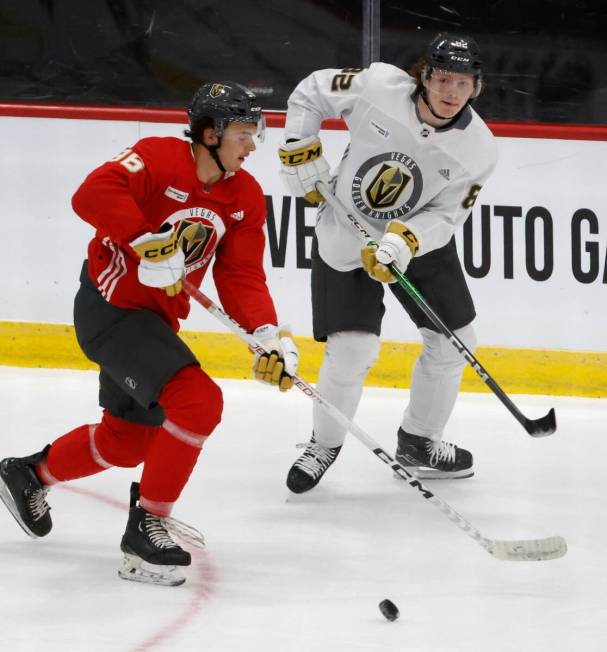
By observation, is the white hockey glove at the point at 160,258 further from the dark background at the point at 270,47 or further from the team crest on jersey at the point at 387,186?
the dark background at the point at 270,47

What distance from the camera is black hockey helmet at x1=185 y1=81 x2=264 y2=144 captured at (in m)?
2.67

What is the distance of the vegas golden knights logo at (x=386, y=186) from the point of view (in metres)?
3.24

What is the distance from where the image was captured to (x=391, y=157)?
323 cm

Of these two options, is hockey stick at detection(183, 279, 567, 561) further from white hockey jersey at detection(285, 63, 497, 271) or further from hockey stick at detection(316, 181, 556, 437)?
white hockey jersey at detection(285, 63, 497, 271)

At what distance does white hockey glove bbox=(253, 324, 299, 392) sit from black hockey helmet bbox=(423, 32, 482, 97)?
0.76 meters

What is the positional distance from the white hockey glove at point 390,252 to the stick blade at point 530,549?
2.32 feet

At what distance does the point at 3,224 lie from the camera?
452 centimetres

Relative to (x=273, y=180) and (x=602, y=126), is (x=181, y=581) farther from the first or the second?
(x=602, y=126)

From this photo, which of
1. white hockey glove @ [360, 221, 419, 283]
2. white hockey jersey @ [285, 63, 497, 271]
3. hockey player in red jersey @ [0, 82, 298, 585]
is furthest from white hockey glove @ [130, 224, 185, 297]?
white hockey jersey @ [285, 63, 497, 271]

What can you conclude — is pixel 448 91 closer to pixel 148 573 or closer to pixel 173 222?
pixel 173 222

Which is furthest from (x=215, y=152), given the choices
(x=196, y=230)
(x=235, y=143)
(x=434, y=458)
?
(x=434, y=458)

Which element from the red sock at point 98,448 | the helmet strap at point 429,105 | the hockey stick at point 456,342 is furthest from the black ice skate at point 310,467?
the helmet strap at point 429,105

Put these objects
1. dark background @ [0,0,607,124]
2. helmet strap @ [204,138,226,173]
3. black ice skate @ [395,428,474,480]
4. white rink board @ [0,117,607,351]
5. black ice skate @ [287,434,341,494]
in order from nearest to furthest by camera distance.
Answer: helmet strap @ [204,138,226,173] < black ice skate @ [287,434,341,494] < black ice skate @ [395,428,474,480] < white rink board @ [0,117,607,351] < dark background @ [0,0,607,124]

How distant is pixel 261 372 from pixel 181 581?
0.47 m
